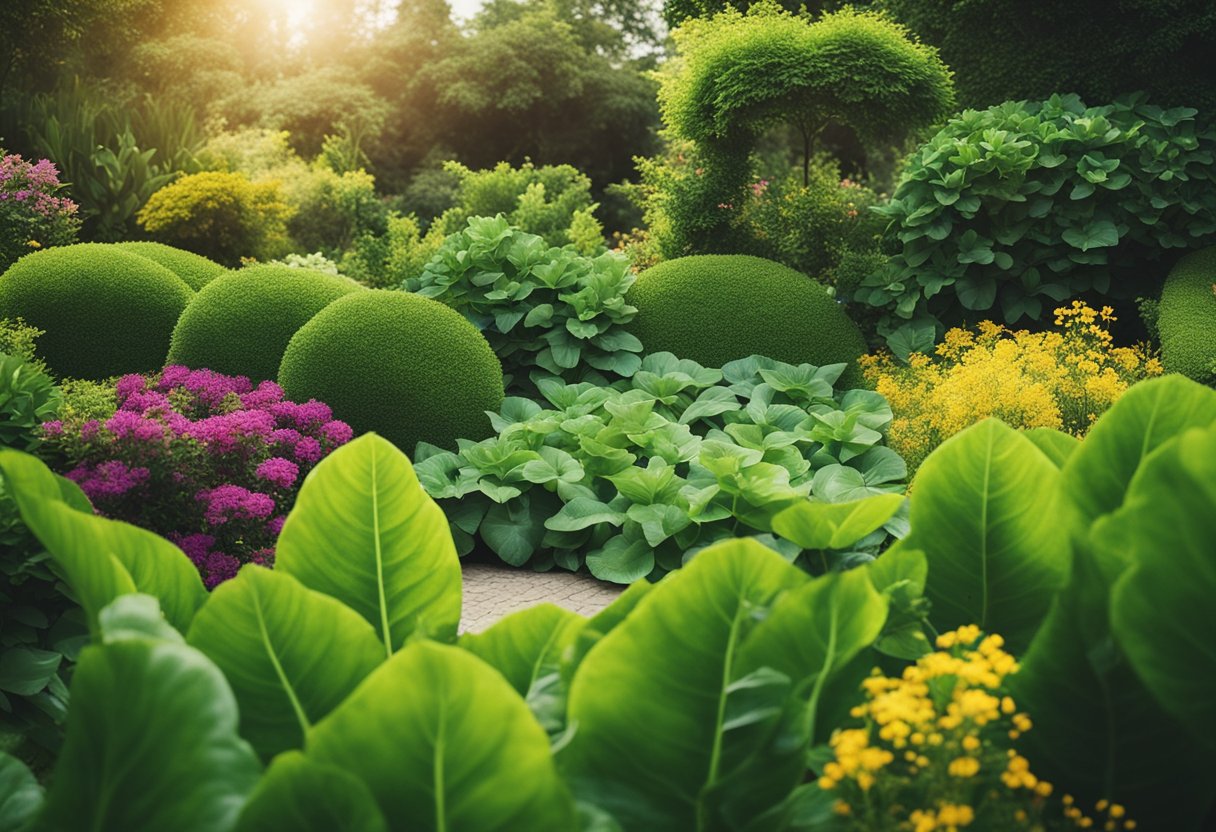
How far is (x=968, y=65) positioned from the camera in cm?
902

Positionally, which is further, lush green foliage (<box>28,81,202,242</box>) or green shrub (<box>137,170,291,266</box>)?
lush green foliage (<box>28,81,202,242</box>)

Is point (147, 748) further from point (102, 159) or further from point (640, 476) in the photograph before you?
point (102, 159)

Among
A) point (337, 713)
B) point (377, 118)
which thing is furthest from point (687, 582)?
point (377, 118)

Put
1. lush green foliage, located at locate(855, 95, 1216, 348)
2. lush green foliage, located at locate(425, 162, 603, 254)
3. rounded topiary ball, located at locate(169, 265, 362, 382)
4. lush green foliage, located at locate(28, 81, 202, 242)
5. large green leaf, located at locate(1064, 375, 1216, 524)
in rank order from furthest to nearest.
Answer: lush green foliage, located at locate(28, 81, 202, 242) → lush green foliage, located at locate(425, 162, 603, 254) → lush green foliage, located at locate(855, 95, 1216, 348) → rounded topiary ball, located at locate(169, 265, 362, 382) → large green leaf, located at locate(1064, 375, 1216, 524)

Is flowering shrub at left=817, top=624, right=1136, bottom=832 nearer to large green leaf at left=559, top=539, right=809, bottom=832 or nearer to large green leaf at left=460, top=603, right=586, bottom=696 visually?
large green leaf at left=559, top=539, right=809, bottom=832

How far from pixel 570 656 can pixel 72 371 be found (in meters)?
6.55

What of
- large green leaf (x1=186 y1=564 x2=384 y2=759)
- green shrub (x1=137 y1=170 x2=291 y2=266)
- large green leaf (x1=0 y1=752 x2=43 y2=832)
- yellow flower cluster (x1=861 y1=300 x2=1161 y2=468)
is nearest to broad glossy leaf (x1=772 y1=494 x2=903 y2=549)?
large green leaf (x1=186 y1=564 x2=384 y2=759)

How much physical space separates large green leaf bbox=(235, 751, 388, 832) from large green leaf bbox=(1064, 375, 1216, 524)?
2.34ft

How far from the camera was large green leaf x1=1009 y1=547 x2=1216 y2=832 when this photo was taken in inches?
32.7

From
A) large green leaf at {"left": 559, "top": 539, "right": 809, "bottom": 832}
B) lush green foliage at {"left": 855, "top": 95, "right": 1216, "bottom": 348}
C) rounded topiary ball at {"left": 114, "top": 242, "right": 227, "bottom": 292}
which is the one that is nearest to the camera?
large green leaf at {"left": 559, "top": 539, "right": 809, "bottom": 832}

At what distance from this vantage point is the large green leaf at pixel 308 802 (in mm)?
653

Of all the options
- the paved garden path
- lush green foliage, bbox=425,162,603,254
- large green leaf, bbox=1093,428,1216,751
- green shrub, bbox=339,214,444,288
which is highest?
large green leaf, bbox=1093,428,1216,751

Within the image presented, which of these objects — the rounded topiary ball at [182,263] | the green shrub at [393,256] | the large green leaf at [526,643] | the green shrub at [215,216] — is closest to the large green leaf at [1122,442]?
the large green leaf at [526,643]

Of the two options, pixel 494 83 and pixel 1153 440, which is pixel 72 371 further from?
pixel 494 83
